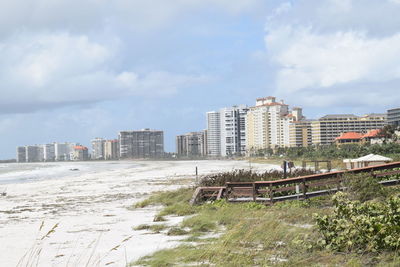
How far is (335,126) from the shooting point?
184 meters

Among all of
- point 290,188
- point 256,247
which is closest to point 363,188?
point 290,188

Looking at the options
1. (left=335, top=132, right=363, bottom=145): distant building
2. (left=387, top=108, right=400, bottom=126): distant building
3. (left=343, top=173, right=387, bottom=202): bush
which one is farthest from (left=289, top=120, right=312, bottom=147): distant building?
(left=343, top=173, right=387, bottom=202): bush

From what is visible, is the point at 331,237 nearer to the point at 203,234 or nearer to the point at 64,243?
the point at 203,234

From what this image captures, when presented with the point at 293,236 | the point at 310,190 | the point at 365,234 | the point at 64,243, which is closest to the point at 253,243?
the point at 293,236

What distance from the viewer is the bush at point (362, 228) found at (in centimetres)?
761

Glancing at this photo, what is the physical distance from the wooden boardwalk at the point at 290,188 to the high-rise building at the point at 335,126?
168390 millimetres

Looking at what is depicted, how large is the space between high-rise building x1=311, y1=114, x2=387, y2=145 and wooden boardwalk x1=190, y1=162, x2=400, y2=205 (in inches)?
6630

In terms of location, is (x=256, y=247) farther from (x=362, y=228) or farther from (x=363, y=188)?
(x=363, y=188)

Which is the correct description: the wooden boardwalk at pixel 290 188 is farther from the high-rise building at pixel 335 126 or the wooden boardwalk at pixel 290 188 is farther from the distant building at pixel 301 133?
the distant building at pixel 301 133

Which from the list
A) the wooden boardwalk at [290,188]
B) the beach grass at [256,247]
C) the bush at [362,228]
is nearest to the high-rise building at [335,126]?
the wooden boardwalk at [290,188]

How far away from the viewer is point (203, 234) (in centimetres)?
1115

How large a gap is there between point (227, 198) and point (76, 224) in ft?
17.0

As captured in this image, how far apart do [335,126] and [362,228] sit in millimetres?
182901

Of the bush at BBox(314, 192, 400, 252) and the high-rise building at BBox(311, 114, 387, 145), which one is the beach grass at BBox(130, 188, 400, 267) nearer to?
Result: the bush at BBox(314, 192, 400, 252)
